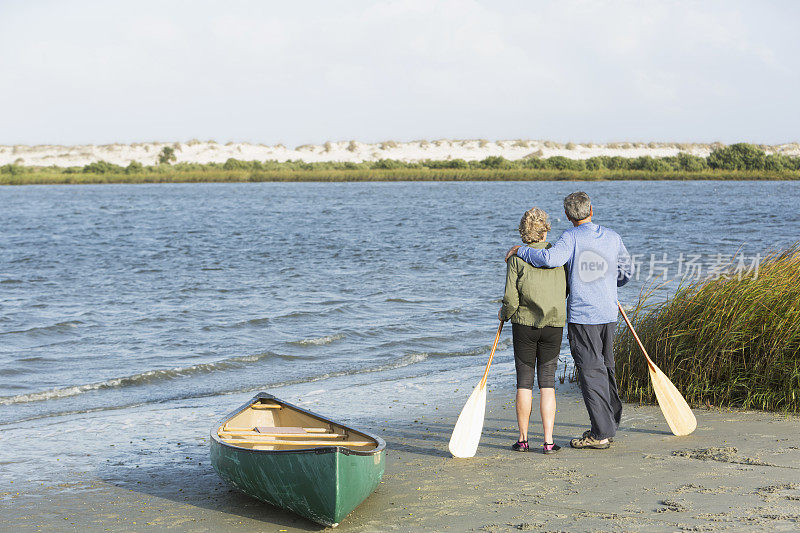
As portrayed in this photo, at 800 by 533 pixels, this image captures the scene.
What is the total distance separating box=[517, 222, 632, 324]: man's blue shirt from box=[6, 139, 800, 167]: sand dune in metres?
123

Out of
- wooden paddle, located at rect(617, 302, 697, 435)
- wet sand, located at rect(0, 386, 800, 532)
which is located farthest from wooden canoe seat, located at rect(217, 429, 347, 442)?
wooden paddle, located at rect(617, 302, 697, 435)

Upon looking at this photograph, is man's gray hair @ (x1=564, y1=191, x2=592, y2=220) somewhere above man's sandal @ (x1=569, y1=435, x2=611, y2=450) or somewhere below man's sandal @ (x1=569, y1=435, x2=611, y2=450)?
above

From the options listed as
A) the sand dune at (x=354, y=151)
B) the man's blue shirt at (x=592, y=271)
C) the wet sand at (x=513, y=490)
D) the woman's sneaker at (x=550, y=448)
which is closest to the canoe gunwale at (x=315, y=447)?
the wet sand at (x=513, y=490)

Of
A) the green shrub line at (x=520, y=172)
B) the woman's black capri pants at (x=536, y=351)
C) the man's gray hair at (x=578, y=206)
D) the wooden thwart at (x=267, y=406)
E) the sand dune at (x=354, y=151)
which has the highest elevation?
the sand dune at (x=354, y=151)

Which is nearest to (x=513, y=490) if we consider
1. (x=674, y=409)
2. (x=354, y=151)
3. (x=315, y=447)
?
(x=315, y=447)

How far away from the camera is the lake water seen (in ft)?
36.1

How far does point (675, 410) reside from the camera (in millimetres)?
6930

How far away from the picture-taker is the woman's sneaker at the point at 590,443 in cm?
665

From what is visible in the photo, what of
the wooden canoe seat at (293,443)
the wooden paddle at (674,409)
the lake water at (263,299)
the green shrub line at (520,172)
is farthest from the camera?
the green shrub line at (520,172)

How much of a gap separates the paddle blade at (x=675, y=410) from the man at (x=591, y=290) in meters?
0.59

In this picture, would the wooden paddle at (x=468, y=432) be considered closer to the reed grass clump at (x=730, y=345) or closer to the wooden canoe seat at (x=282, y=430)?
the wooden canoe seat at (x=282, y=430)

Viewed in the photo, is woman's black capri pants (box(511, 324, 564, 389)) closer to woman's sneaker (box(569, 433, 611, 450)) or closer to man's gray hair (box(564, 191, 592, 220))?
woman's sneaker (box(569, 433, 611, 450))

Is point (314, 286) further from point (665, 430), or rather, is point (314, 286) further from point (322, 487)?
point (322, 487)

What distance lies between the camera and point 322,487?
17.0ft
